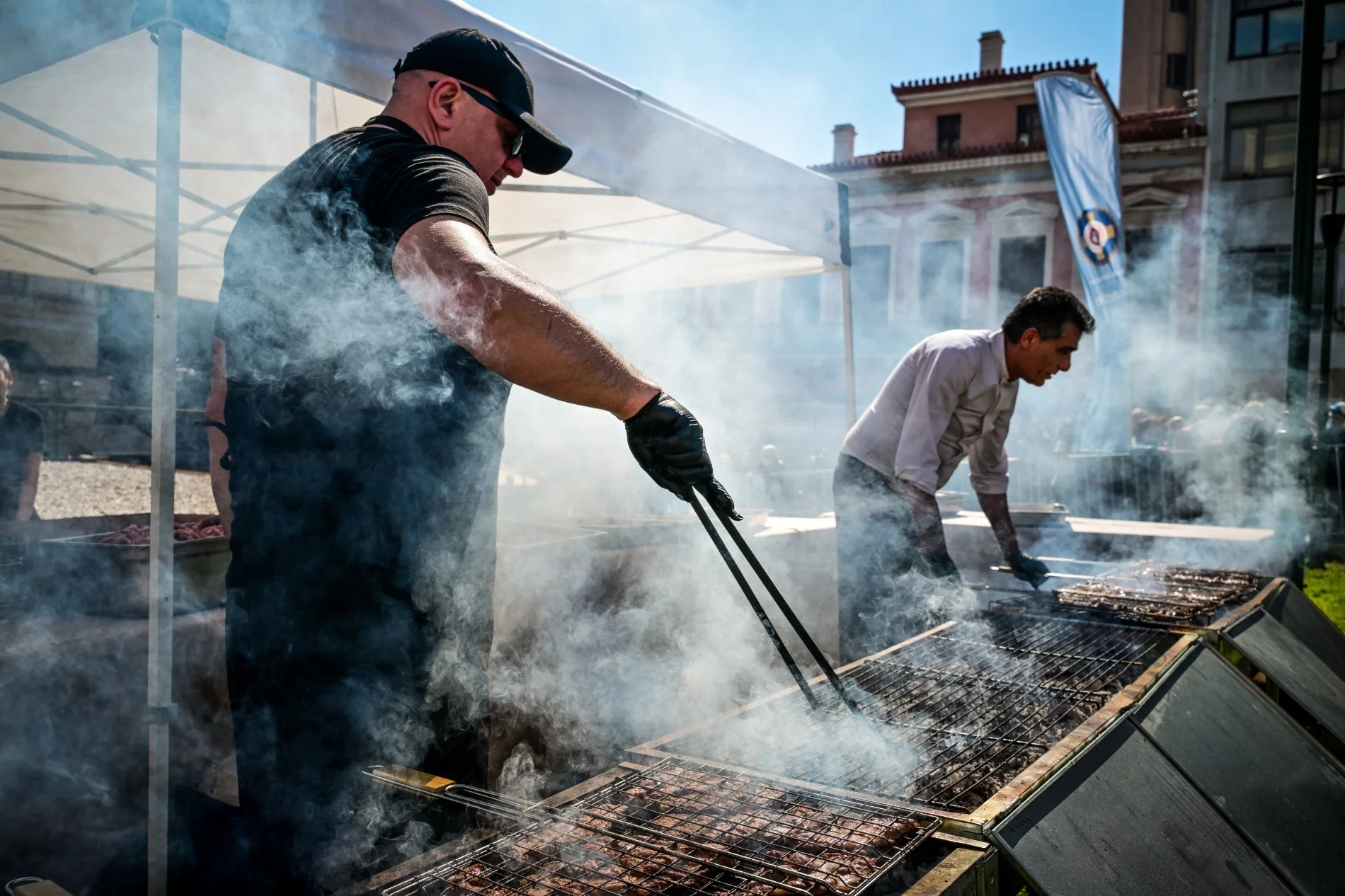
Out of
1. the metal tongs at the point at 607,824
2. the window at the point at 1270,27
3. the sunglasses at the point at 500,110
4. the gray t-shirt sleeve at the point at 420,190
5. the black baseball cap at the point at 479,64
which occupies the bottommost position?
the metal tongs at the point at 607,824

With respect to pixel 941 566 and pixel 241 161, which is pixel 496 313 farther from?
pixel 241 161

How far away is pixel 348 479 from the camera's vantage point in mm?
1771

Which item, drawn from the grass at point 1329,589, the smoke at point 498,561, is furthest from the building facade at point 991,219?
the grass at point 1329,589

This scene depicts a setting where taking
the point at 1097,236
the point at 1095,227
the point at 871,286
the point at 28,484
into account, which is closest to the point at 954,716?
the point at 28,484

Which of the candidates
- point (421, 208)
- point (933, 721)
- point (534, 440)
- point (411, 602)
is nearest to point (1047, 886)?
point (933, 721)

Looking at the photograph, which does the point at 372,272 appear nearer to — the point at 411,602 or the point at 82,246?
the point at 411,602

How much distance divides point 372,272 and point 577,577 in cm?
254

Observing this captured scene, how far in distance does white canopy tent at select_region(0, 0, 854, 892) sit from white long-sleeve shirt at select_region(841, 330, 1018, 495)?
3.87ft

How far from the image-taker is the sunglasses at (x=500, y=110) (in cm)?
183

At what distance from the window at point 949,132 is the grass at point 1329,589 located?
1836 cm

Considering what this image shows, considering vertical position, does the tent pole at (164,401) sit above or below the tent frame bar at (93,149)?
below

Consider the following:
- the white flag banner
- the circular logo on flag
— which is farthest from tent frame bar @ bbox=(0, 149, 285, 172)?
the circular logo on flag

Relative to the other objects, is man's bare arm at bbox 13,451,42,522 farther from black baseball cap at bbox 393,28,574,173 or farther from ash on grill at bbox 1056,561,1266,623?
ash on grill at bbox 1056,561,1266,623

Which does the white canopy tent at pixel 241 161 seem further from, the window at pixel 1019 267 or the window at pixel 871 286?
the window at pixel 871 286
